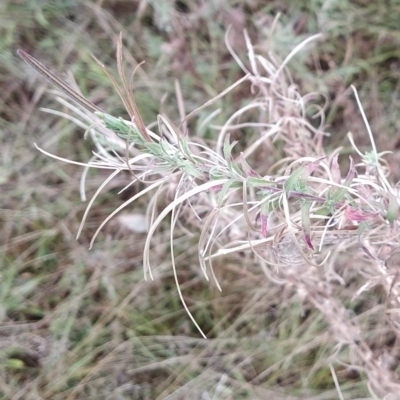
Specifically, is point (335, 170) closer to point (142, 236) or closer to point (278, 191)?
point (278, 191)

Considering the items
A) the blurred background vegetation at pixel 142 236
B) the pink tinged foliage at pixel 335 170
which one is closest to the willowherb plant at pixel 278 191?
the pink tinged foliage at pixel 335 170

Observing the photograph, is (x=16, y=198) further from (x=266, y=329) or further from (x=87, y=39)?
(x=266, y=329)

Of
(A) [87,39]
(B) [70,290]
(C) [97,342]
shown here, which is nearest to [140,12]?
(A) [87,39]

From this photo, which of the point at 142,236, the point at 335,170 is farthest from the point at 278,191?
the point at 142,236

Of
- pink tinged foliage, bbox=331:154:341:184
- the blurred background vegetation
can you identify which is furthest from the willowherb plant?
the blurred background vegetation

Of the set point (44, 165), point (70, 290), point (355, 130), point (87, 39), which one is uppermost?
point (87, 39)

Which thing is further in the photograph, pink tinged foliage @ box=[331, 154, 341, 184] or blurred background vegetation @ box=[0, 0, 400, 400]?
blurred background vegetation @ box=[0, 0, 400, 400]

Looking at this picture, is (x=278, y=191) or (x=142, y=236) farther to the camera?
(x=142, y=236)

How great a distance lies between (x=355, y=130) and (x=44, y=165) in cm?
83

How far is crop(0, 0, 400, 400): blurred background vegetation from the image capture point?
4.06 feet

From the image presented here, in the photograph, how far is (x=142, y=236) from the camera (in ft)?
4.31

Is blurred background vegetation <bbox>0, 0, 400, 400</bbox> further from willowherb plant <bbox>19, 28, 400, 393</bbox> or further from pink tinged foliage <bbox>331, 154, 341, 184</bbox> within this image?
pink tinged foliage <bbox>331, 154, 341, 184</bbox>

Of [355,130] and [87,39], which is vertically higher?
[87,39]

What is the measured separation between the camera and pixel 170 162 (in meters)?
0.54
